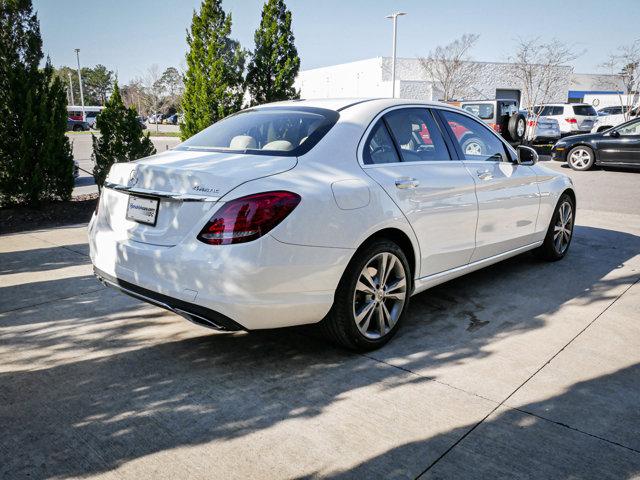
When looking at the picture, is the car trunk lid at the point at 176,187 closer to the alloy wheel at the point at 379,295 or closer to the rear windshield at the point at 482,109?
the alloy wheel at the point at 379,295

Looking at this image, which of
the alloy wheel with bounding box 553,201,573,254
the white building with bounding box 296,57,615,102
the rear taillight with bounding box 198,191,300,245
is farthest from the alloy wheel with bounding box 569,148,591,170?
the white building with bounding box 296,57,615,102

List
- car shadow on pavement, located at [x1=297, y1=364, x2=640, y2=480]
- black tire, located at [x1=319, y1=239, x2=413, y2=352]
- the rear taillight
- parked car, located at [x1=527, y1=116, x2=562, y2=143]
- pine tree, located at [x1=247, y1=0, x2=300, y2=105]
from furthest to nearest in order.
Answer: parked car, located at [x1=527, y1=116, x2=562, y2=143] < pine tree, located at [x1=247, y1=0, x2=300, y2=105] < black tire, located at [x1=319, y1=239, x2=413, y2=352] < the rear taillight < car shadow on pavement, located at [x1=297, y1=364, x2=640, y2=480]

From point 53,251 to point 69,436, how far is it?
4132mm

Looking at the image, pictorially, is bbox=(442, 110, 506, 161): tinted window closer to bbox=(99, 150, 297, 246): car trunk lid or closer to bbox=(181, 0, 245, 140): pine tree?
bbox=(99, 150, 297, 246): car trunk lid

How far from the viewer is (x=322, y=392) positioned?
10.4 ft

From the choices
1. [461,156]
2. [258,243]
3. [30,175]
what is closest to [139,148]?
[30,175]

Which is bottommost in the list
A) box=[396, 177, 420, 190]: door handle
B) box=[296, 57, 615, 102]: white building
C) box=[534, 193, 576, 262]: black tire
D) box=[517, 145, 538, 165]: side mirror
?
box=[534, 193, 576, 262]: black tire

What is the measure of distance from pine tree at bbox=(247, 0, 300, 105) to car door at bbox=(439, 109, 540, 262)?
774 cm

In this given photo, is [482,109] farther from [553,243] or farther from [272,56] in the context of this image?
[553,243]

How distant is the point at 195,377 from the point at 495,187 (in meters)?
2.96

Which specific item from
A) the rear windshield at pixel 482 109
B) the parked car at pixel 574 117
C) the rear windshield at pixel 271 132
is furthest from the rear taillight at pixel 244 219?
the parked car at pixel 574 117

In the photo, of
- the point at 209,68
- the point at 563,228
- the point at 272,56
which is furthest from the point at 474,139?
the point at 272,56

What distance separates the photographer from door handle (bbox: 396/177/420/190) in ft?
12.2

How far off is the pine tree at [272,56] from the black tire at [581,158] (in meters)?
8.76
